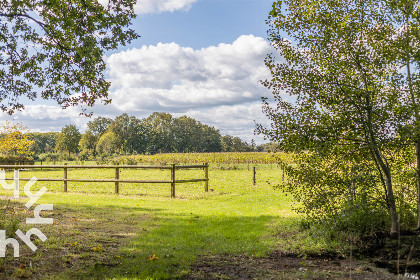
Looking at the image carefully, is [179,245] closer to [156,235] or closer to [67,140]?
[156,235]

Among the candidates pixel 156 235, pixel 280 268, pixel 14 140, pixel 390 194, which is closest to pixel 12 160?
pixel 14 140

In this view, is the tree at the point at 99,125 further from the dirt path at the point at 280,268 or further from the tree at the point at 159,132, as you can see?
the dirt path at the point at 280,268

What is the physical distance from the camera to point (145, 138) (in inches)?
3858

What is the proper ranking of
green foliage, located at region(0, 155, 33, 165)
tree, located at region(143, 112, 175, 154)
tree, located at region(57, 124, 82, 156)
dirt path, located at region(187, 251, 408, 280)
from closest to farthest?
dirt path, located at region(187, 251, 408, 280) → green foliage, located at region(0, 155, 33, 165) → tree, located at region(57, 124, 82, 156) → tree, located at region(143, 112, 175, 154)

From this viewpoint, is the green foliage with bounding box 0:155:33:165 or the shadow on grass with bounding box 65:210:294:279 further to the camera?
the green foliage with bounding box 0:155:33:165

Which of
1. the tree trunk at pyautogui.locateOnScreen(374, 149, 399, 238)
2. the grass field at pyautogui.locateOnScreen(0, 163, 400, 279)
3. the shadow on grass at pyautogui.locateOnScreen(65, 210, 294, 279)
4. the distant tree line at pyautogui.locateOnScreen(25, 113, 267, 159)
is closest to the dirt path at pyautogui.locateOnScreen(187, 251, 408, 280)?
the grass field at pyautogui.locateOnScreen(0, 163, 400, 279)

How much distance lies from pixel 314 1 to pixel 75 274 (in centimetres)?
676

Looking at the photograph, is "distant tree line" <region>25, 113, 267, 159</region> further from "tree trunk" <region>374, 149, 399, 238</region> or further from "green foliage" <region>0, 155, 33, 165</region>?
"tree trunk" <region>374, 149, 399, 238</region>

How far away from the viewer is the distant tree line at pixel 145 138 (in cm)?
7925

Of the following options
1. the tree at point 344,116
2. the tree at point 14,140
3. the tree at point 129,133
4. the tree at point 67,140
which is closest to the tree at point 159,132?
the tree at point 129,133

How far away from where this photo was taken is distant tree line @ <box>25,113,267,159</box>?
7925 centimetres

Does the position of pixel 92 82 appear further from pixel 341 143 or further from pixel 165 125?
pixel 165 125

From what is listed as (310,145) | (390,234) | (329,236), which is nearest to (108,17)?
(310,145)

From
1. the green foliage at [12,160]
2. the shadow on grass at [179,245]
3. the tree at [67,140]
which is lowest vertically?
the shadow on grass at [179,245]
